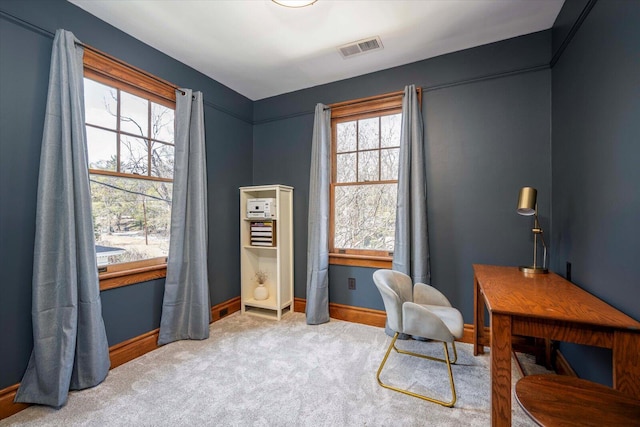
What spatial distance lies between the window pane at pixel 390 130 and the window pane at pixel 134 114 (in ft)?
7.61

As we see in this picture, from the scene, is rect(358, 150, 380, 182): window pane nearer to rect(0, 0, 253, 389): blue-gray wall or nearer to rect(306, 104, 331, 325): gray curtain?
rect(306, 104, 331, 325): gray curtain

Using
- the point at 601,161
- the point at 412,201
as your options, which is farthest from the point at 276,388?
the point at 601,161

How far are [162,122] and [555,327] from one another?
3.28 metres

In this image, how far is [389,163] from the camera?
3.03m

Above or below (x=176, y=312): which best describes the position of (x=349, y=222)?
above

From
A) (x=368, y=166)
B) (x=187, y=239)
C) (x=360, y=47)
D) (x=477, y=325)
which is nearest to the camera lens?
(x=477, y=325)

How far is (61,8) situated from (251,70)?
1.51 metres

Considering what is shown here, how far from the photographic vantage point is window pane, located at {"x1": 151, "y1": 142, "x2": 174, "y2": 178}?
265cm

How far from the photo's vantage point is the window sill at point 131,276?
86.1 inches

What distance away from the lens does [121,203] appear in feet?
7.84

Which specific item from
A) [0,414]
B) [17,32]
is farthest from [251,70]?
[0,414]

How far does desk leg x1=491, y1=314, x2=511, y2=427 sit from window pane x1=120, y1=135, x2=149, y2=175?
2.84 metres

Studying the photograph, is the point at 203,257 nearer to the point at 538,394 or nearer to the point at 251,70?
the point at 251,70

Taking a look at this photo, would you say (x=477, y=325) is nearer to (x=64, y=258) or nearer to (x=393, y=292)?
(x=393, y=292)
